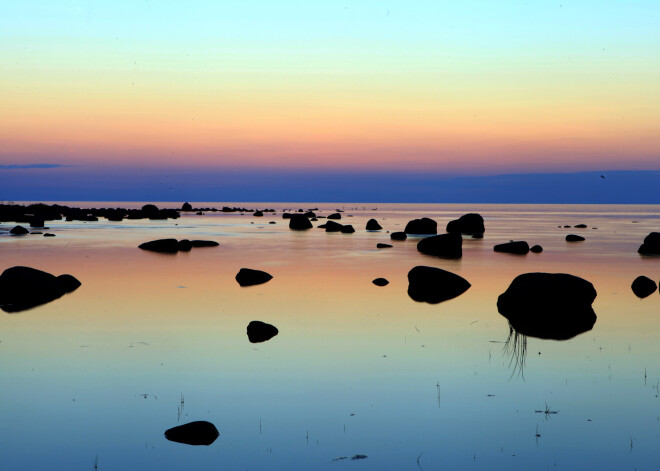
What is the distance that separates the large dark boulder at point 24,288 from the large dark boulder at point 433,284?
12.5 m

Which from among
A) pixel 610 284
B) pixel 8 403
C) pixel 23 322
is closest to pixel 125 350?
pixel 8 403

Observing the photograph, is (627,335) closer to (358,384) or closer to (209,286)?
(358,384)

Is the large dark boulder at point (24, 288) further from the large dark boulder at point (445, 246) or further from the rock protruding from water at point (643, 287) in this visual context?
the large dark boulder at point (445, 246)

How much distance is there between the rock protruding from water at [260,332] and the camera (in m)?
14.2

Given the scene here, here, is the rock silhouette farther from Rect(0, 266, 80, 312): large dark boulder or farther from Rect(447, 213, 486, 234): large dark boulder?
Rect(0, 266, 80, 312): large dark boulder

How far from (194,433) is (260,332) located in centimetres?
639

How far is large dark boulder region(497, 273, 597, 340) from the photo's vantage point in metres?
17.0

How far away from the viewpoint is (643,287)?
22.8 metres

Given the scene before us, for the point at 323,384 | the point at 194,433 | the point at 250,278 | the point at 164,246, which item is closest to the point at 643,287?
the point at 250,278

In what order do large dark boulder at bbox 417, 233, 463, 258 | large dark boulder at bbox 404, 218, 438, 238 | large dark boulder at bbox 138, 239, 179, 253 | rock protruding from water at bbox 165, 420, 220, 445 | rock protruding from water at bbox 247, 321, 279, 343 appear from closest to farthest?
rock protruding from water at bbox 165, 420, 220, 445
rock protruding from water at bbox 247, 321, 279, 343
large dark boulder at bbox 417, 233, 463, 258
large dark boulder at bbox 138, 239, 179, 253
large dark boulder at bbox 404, 218, 438, 238

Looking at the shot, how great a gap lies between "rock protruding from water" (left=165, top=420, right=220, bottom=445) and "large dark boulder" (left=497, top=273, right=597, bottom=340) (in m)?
10.6

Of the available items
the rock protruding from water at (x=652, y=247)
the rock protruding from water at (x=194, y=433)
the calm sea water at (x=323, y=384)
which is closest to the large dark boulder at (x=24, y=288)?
the calm sea water at (x=323, y=384)

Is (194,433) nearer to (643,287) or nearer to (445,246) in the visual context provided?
(643,287)

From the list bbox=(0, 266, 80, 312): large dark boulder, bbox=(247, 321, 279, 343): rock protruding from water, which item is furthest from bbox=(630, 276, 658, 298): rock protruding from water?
bbox=(0, 266, 80, 312): large dark boulder
